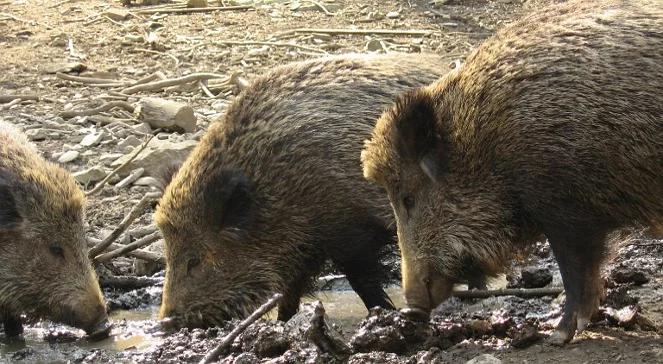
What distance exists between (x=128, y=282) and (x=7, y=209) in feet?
3.55

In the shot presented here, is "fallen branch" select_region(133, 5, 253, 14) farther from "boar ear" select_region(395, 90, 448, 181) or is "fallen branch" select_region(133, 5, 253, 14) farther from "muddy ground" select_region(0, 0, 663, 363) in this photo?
"boar ear" select_region(395, 90, 448, 181)

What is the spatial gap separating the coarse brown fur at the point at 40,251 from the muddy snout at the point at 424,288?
2.17 metres

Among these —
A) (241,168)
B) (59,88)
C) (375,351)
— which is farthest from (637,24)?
(59,88)

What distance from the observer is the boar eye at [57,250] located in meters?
7.53

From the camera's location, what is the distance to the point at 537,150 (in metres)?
5.58

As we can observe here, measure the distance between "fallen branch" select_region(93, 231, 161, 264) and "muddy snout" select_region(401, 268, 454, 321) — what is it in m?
2.42

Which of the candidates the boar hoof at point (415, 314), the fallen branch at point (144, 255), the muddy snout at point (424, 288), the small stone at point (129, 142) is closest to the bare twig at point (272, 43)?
the small stone at point (129, 142)

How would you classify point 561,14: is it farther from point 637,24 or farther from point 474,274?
point 474,274

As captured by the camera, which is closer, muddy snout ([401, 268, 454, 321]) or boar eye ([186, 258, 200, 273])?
muddy snout ([401, 268, 454, 321])

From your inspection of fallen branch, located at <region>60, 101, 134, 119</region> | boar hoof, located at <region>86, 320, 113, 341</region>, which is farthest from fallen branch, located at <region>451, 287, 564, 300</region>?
fallen branch, located at <region>60, 101, 134, 119</region>

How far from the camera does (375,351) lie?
5.74m

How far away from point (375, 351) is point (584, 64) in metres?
1.68

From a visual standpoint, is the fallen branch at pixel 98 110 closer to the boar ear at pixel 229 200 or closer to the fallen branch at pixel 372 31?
the fallen branch at pixel 372 31

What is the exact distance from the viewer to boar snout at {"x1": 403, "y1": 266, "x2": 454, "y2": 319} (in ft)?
20.1
